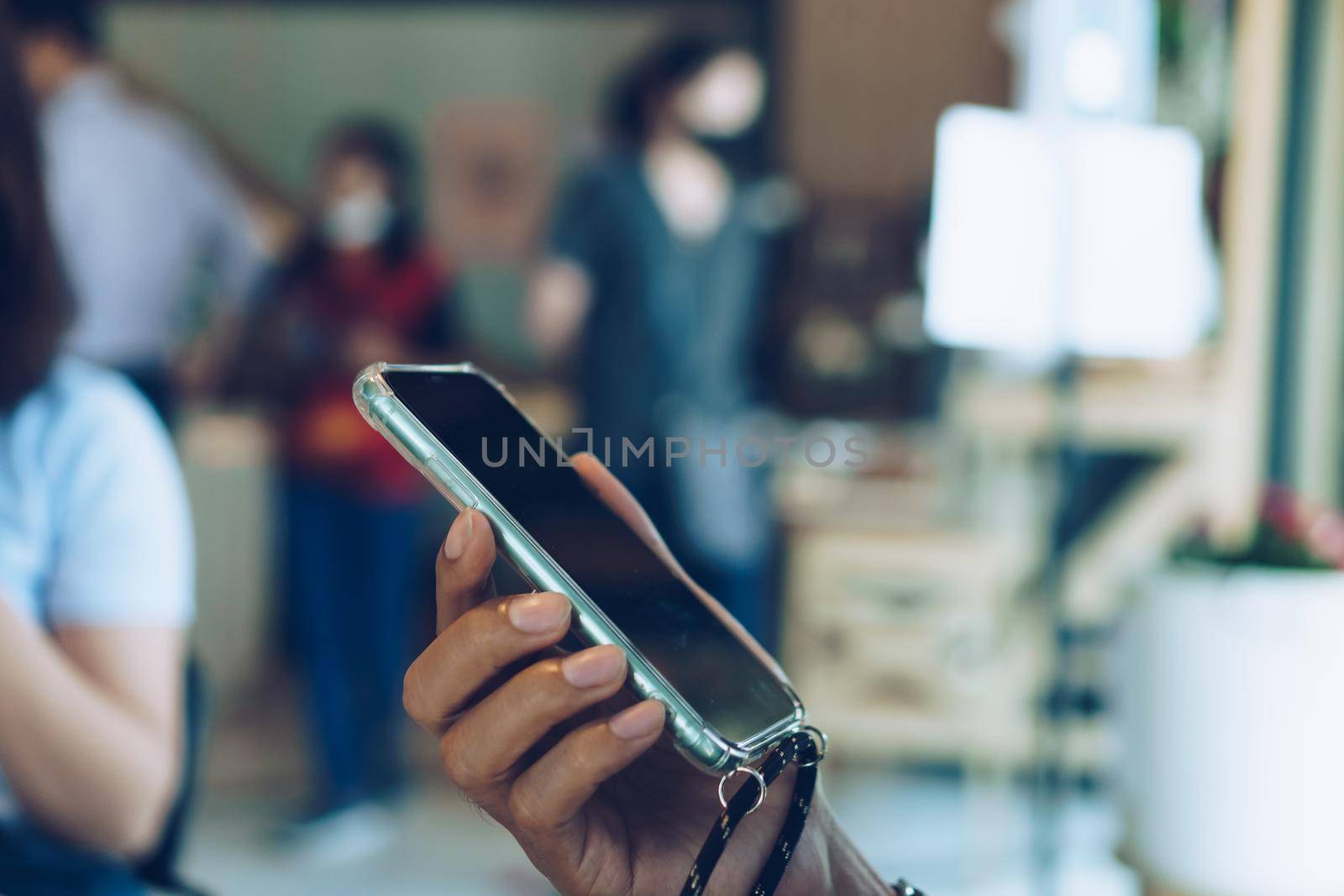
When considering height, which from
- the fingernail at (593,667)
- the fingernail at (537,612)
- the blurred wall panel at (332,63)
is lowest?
Answer: the fingernail at (593,667)

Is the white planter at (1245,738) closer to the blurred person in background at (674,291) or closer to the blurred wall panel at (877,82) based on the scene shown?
the blurred person in background at (674,291)

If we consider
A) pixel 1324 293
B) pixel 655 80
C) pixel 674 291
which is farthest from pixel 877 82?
pixel 674 291

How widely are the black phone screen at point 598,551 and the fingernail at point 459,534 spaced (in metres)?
0.02

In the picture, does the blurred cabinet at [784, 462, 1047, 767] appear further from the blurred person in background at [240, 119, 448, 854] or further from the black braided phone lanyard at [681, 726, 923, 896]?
the black braided phone lanyard at [681, 726, 923, 896]

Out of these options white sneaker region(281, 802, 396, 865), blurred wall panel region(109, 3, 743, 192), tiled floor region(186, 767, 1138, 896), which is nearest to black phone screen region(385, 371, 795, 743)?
tiled floor region(186, 767, 1138, 896)

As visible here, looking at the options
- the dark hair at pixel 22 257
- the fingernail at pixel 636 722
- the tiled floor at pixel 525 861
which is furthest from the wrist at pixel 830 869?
the tiled floor at pixel 525 861

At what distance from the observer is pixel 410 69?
4250 mm

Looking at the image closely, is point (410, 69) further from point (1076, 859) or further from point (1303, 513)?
point (1303, 513)

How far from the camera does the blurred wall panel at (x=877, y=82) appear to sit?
3.63 m

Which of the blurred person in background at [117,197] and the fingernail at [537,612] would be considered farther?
the blurred person in background at [117,197]

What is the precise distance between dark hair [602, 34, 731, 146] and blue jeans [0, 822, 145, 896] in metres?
1.46

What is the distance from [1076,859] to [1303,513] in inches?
54.3

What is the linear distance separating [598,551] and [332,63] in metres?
4.14

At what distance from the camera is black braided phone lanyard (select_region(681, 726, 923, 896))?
1.60ft
